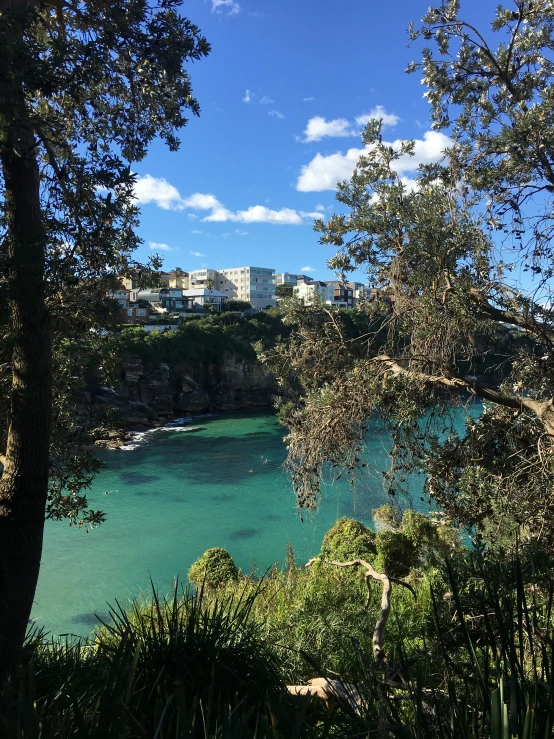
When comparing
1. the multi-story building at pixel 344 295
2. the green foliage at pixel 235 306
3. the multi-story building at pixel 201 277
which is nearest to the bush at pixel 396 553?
the multi-story building at pixel 344 295

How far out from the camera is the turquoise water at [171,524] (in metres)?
15.5

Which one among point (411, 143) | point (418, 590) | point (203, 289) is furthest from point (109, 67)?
point (203, 289)

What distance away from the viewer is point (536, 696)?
4.73 ft

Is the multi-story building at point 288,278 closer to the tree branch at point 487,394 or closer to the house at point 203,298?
the house at point 203,298


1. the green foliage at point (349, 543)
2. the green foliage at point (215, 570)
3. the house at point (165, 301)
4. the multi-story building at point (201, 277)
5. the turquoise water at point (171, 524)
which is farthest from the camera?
the multi-story building at point (201, 277)

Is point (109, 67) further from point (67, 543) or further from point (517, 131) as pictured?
point (67, 543)

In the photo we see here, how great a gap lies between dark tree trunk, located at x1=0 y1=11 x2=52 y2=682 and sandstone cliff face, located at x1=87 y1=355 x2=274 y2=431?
36.0 meters

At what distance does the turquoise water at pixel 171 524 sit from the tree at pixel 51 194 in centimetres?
666

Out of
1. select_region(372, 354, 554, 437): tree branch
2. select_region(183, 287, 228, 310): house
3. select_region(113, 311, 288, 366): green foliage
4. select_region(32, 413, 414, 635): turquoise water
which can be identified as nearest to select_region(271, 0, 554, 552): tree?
select_region(372, 354, 554, 437): tree branch

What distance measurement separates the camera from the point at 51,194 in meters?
4.45

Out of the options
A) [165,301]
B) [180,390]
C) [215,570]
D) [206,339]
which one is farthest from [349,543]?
[165,301]

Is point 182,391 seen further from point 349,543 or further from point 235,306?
point 349,543

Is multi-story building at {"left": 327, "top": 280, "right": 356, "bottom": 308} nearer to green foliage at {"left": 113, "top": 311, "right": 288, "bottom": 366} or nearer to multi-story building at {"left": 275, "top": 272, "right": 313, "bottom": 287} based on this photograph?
green foliage at {"left": 113, "top": 311, "right": 288, "bottom": 366}

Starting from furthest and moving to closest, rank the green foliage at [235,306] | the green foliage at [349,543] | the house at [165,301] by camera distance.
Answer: the green foliage at [235,306]
the house at [165,301]
the green foliage at [349,543]
